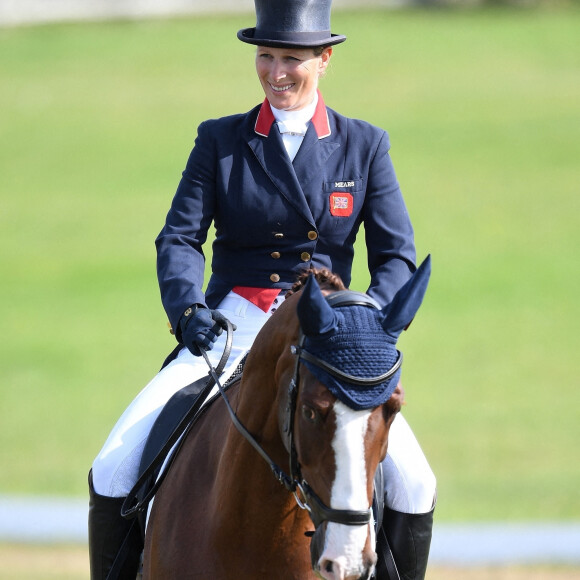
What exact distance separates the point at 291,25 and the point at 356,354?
5.48 feet

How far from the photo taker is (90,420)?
49.9ft

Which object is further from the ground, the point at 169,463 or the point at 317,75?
the point at 317,75

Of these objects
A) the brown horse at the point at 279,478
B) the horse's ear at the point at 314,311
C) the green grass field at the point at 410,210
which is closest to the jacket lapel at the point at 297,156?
the brown horse at the point at 279,478

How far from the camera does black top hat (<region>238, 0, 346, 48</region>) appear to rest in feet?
15.4

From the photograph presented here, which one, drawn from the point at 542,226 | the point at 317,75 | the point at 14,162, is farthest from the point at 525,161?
the point at 317,75

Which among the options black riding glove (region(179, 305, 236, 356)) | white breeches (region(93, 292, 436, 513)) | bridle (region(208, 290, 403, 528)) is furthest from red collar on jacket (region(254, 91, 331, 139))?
bridle (region(208, 290, 403, 528))

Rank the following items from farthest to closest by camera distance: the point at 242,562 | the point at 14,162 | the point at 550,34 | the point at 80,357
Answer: the point at 550,34, the point at 14,162, the point at 80,357, the point at 242,562

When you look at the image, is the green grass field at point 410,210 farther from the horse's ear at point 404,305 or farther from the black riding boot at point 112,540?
the horse's ear at point 404,305

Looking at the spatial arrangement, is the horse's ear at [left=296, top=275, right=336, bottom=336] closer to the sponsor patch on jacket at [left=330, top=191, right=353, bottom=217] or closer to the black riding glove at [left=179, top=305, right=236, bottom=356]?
the black riding glove at [left=179, top=305, right=236, bottom=356]

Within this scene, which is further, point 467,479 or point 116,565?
point 467,479

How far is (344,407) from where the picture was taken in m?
3.58

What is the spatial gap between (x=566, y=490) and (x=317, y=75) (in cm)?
Result: 813

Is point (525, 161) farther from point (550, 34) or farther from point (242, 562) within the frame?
point (242, 562)

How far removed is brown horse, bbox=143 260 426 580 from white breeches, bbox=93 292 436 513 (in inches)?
9.9
